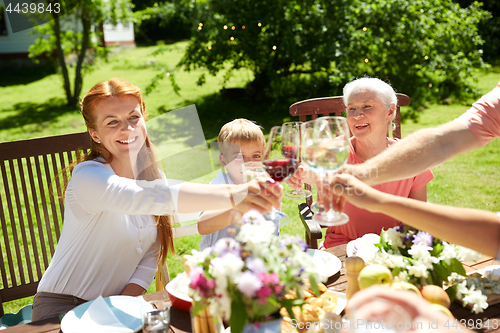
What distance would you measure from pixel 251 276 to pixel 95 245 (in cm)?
130

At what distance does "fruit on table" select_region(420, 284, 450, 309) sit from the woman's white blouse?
116 centimetres

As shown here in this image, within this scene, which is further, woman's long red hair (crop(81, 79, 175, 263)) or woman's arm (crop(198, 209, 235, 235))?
woman's long red hair (crop(81, 79, 175, 263))

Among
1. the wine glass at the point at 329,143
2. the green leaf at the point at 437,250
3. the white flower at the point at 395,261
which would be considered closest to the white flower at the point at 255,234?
the wine glass at the point at 329,143

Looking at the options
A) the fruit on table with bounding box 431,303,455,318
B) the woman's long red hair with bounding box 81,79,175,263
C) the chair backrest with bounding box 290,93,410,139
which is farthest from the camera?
the chair backrest with bounding box 290,93,410,139

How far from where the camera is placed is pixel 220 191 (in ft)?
5.21

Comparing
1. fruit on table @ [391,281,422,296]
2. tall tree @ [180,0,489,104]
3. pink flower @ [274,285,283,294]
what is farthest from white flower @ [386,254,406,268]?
tall tree @ [180,0,489,104]

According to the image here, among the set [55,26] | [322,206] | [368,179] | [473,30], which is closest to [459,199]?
[368,179]

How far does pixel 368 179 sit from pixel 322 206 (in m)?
Result: 0.45

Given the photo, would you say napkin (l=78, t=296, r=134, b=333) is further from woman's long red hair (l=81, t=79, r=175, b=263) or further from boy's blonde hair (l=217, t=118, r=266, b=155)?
boy's blonde hair (l=217, t=118, r=266, b=155)

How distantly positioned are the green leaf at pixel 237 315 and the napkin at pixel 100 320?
0.54 m

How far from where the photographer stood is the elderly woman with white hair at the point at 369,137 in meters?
2.56

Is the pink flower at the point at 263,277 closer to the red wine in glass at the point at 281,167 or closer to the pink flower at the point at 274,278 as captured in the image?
the pink flower at the point at 274,278

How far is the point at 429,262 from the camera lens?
142cm

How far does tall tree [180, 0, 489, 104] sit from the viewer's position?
7.84 metres
